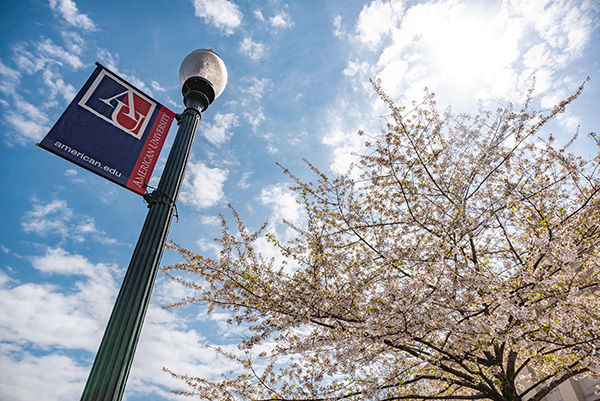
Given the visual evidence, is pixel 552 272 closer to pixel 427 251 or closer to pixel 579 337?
pixel 579 337

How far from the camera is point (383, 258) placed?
6.58m

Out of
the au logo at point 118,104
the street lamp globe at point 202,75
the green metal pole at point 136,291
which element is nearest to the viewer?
the green metal pole at point 136,291

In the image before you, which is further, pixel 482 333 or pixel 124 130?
pixel 482 333

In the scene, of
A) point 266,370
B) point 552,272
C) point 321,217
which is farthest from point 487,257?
point 266,370

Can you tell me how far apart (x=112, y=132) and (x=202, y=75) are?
198 centimetres

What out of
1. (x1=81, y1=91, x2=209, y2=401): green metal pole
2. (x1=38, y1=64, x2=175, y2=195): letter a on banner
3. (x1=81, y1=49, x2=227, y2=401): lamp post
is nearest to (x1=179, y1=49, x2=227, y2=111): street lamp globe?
(x1=81, y1=49, x2=227, y2=401): lamp post

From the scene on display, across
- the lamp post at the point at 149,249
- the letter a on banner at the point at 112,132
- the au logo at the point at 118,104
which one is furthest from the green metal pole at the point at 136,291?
the au logo at the point at 118,104

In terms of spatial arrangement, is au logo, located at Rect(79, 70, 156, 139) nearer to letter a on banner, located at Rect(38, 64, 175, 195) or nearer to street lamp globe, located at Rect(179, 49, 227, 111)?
letter a on banner, located at Rect(38, 64, 175, 195)

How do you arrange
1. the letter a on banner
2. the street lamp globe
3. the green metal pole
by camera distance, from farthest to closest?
the street lamp globe < the letter a on banner < the green metal pole

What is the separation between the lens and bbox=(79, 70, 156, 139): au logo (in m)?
4.38

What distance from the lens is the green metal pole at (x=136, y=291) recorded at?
10.3 ft

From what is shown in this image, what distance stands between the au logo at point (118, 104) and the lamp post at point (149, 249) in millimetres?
555

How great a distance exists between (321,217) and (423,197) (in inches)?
95.0

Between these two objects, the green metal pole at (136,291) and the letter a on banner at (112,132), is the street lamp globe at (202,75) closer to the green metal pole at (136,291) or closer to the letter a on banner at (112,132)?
the letter a on banner at (112,132)
